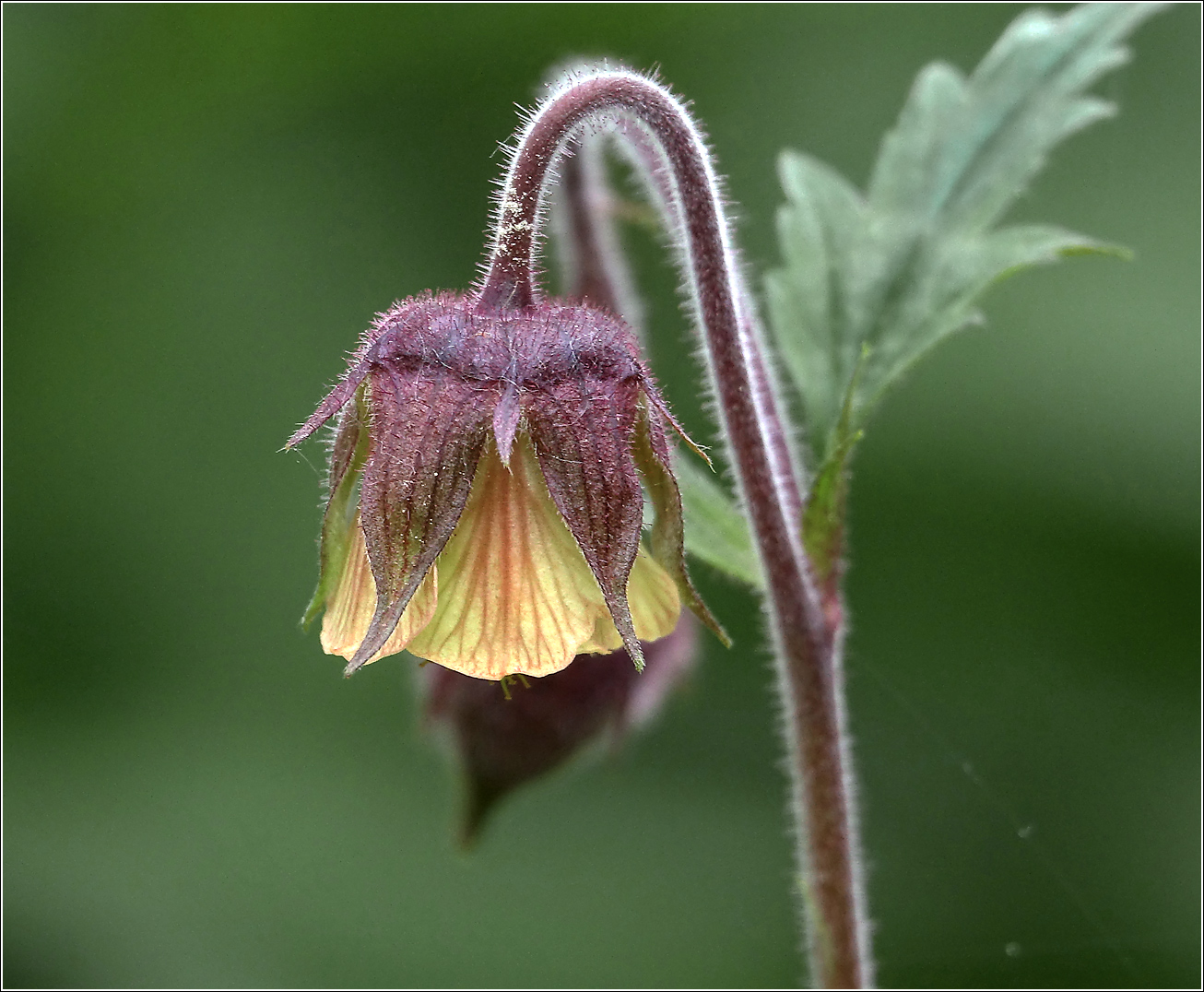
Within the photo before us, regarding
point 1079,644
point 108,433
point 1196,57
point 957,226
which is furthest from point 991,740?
point 108,433

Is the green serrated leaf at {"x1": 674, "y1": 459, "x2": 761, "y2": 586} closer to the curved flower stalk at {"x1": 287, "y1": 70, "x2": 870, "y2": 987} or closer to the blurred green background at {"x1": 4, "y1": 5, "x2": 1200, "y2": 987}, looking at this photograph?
the curved flower stalk at {"x1": 287, "y1": 70, "x2": 870, "y2": 987}

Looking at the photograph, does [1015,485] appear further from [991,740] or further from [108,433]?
[108,433]

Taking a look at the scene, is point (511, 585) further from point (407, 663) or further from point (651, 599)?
point (407, 663)

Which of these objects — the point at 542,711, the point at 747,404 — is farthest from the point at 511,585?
the point at 542,711

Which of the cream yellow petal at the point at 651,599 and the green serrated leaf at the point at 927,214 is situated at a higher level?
the green serrated leaf at the point at 927,214

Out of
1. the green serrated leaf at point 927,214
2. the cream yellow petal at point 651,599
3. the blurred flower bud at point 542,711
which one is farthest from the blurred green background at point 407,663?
the cream yellow petal at point 651,599

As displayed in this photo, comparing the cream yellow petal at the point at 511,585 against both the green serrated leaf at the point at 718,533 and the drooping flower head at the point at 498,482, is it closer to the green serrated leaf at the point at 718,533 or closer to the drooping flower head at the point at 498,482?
the drooping flower head at the point at 498,482

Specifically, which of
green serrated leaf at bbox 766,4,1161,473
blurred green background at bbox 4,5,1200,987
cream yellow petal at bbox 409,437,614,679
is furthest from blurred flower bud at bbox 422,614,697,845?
blurred green background at bbox 4,5,1200,987
